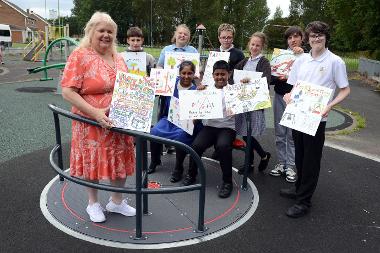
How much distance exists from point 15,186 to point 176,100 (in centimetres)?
216

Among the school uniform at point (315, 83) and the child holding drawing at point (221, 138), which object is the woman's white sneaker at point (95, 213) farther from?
the school uniform at point (315, 83)

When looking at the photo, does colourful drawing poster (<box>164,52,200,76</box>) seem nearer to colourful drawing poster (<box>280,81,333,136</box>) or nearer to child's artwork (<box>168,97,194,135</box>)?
child's artwork (<box>168,97,194,135</box>)

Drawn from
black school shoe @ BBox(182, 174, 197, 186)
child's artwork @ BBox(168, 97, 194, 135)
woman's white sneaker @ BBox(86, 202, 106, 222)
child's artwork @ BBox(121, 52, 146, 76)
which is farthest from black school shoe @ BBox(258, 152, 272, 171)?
woman's white sneaker @ BBox(86, 202, 106, 222)

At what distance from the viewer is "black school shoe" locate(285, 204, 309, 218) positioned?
3793 millimetres

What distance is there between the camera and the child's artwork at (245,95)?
400 centimetres

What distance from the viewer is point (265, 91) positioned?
4012mm

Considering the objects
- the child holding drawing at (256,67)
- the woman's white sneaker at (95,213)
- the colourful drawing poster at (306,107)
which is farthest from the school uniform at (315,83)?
the woman's white sneaker at (95,213)

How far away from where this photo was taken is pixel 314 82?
11.6 feet

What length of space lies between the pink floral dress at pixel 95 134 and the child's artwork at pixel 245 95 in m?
1.29

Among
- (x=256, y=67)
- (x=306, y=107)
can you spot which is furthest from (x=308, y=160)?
(x=256, y=67)

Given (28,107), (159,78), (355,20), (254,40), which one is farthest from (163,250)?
(355,20)

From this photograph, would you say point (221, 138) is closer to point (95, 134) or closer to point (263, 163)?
point (263, 163)

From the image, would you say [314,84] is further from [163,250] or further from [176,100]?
[163,250]

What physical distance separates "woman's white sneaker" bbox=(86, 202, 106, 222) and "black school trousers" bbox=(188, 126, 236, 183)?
4.19 feet
